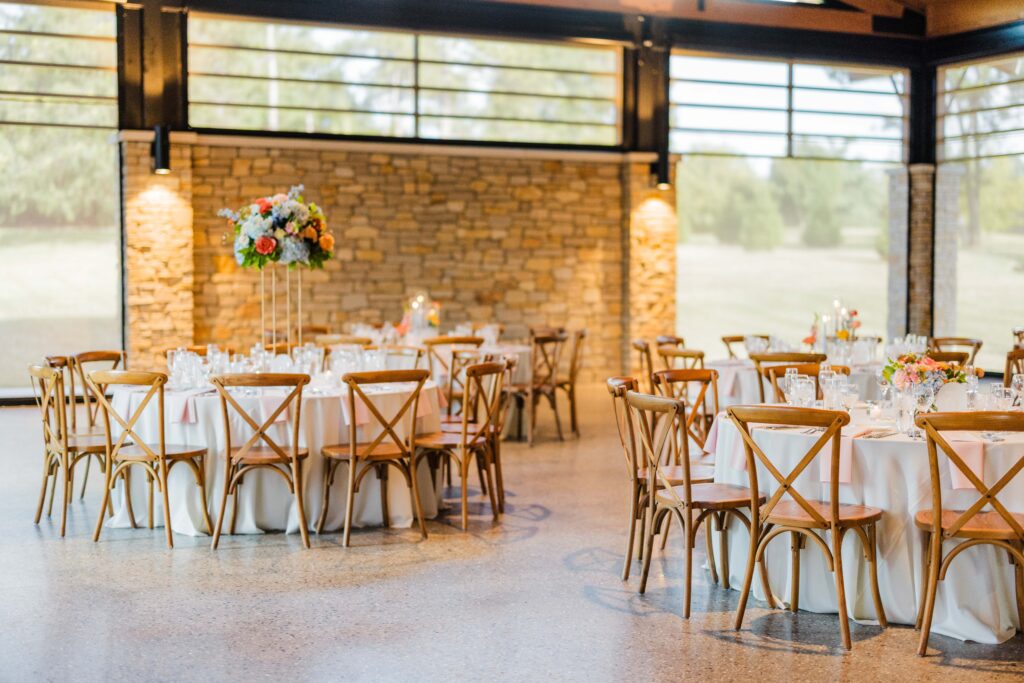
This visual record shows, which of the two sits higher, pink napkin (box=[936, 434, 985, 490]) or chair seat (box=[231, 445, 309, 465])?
pink napkin (box=[936, 434, 985, 490])

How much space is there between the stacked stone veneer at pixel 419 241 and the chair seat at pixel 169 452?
5976 millimetres

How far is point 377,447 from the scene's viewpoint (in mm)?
6016

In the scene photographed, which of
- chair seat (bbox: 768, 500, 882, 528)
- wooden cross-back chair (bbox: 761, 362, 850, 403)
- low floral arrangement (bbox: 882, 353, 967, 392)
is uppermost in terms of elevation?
Result: low floral arrangement (bbox: 882, 353, 967, 392)

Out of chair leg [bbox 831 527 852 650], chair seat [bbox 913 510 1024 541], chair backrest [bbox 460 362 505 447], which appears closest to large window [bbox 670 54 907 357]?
chair backrest [bbox 460 362 505 447]

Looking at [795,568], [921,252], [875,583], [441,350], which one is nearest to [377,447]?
[795,568]

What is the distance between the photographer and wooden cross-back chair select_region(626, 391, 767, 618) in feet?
15.0

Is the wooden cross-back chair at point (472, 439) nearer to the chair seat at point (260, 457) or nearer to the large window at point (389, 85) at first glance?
the chair seat at point (260, 457)

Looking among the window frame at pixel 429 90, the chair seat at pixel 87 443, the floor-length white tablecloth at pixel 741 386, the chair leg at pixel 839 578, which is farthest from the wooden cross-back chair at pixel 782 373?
the window frame at pixel 429 90

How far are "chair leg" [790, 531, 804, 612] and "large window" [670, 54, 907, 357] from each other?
14727 millimetres

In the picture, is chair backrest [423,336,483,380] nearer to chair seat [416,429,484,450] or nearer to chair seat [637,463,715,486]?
chair seat [416,429,484,450]

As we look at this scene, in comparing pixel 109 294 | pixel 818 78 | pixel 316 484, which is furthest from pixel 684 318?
pixel 316 484

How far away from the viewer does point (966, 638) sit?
429 centimetres

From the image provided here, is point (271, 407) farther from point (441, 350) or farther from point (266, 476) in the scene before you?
point (441, 350)

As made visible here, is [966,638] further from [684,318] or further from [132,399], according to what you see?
[684,318]
